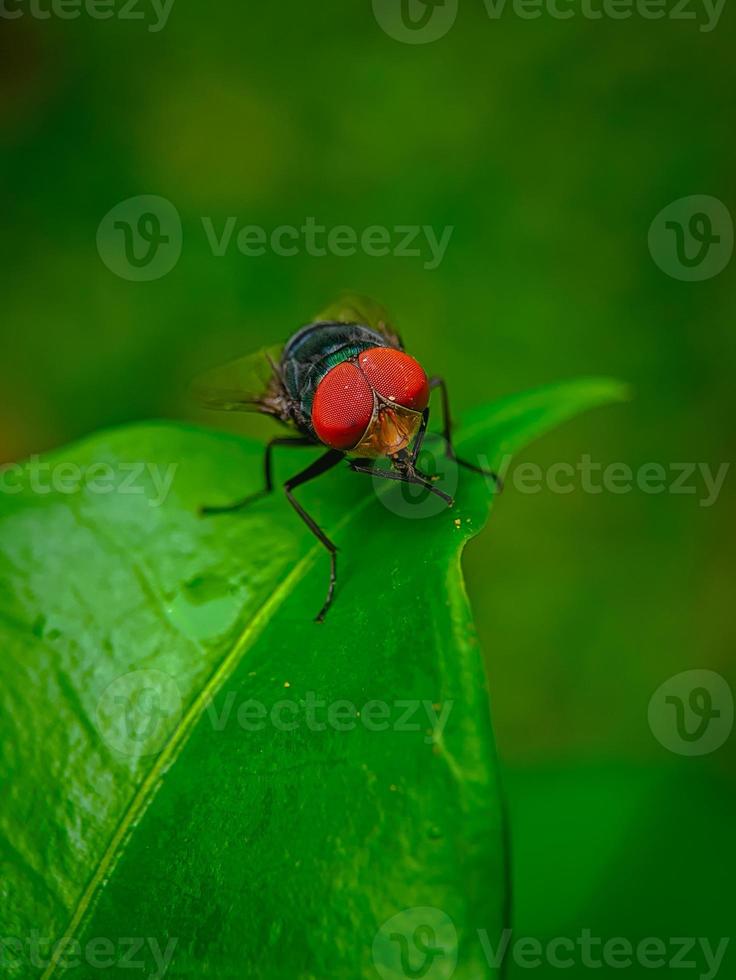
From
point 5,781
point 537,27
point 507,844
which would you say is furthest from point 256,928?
point 537,27

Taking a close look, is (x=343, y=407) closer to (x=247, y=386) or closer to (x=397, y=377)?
(x=397, y=377)

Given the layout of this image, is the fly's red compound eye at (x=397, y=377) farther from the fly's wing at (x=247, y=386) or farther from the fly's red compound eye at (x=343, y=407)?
the fly's wing at (x=247, y=386)

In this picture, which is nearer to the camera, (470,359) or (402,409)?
(402,409)

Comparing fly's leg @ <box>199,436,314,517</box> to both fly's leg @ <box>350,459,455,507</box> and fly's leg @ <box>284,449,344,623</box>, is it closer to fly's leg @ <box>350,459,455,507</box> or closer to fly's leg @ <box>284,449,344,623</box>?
fly's leg @ <box>284,449,344,623</box>

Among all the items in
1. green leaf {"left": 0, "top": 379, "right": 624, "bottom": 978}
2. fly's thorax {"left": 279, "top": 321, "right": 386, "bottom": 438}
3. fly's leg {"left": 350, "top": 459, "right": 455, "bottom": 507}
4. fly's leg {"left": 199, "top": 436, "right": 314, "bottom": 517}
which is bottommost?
green leaf {"left": 0, "top": 379, "right": 624, "bottom": 978}

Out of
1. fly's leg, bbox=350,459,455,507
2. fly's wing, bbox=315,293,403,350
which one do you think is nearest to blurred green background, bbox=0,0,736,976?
fly's wing, bbox=315,293,403,350

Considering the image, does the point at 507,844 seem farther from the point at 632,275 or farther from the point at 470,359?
the point at 632,275

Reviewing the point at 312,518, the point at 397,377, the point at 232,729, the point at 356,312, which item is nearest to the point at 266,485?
the point at 312,518
